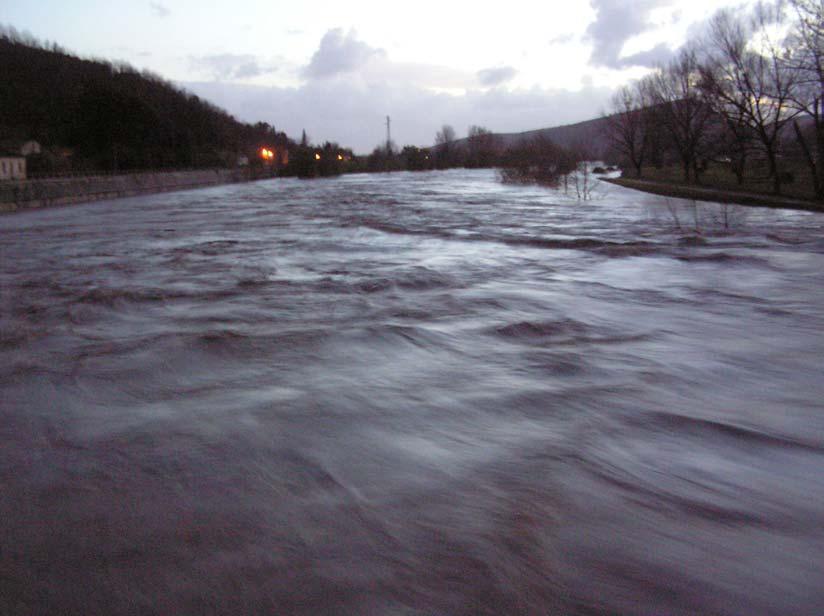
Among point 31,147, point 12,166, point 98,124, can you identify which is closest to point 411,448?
point 12,166

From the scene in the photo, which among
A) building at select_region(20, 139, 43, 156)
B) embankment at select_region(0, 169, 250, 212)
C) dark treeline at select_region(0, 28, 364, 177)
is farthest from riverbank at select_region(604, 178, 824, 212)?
building at select_region(20, 139, 43, 156)

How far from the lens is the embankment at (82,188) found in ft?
83.1

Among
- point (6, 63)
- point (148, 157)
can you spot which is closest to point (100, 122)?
point (148, 157)

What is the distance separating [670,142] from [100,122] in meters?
54.6

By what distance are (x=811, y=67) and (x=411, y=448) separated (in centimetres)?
2773

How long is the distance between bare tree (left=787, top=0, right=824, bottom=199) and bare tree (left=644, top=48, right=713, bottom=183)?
1397 centimetres

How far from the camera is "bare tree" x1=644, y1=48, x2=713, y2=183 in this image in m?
44.6

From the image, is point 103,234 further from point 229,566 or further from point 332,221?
point 229,566

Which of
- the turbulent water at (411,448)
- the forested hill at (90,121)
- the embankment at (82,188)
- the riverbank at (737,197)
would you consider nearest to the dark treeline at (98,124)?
the forested hill at (90,121)

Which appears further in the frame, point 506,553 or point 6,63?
point 6,63

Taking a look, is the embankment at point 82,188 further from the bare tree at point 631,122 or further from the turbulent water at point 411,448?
the bare tree at point 631,122

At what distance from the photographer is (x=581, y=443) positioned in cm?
409

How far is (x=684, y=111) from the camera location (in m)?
49.0

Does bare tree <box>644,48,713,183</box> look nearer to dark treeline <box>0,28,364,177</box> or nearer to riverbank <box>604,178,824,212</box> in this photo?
riverbank <box>604,178,824,212</box>
